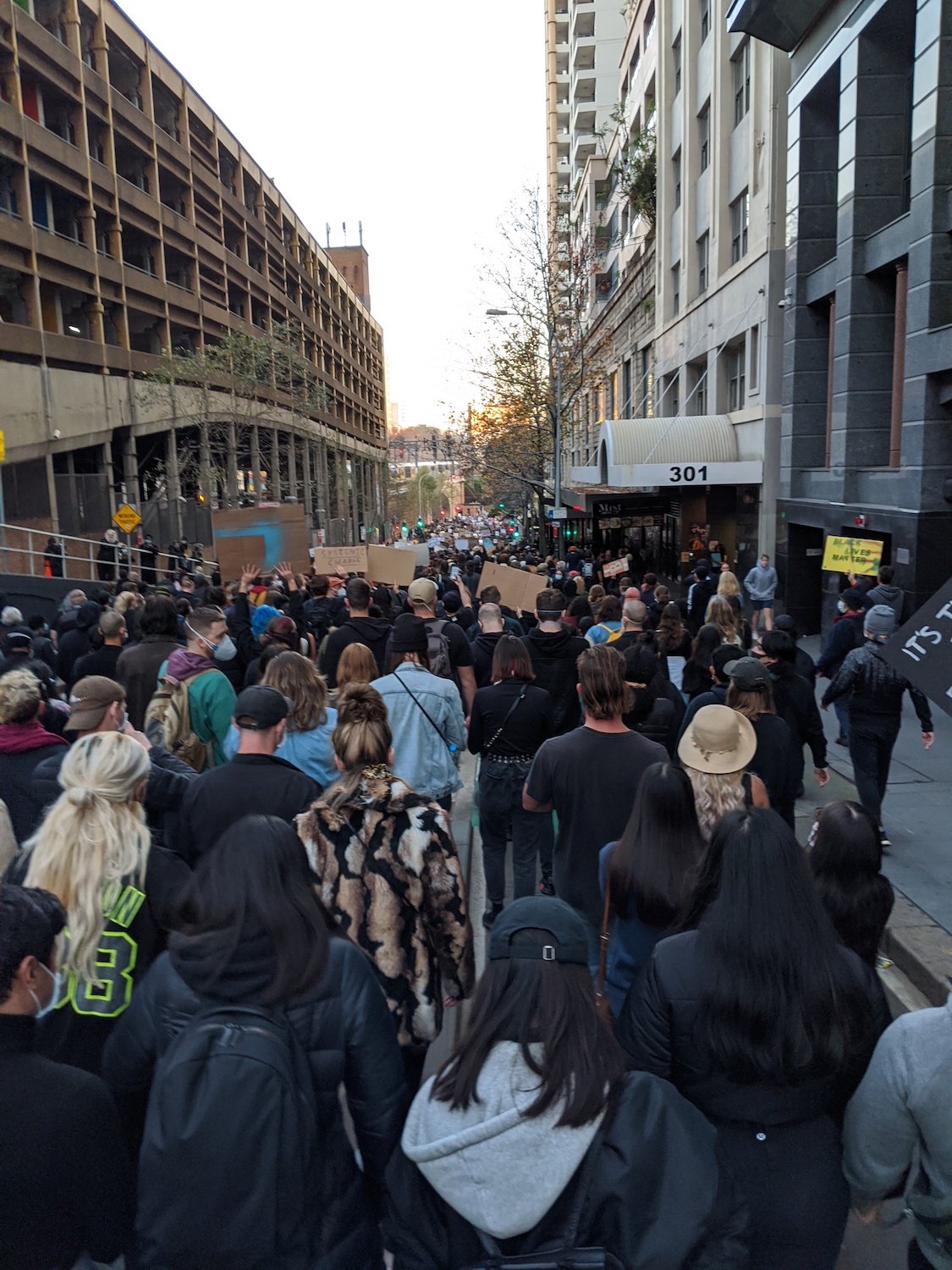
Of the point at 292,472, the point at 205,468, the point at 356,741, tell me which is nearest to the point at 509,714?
the point at 356,741

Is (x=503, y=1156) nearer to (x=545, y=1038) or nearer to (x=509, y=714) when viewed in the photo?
(x=545, y=1038)

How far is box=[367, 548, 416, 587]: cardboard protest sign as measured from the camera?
12.9m

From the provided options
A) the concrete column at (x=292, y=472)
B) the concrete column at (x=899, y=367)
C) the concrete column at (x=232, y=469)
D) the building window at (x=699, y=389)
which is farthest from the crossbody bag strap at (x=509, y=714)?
the concrete column at (x=292, y=472)

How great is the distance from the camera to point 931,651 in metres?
4.35

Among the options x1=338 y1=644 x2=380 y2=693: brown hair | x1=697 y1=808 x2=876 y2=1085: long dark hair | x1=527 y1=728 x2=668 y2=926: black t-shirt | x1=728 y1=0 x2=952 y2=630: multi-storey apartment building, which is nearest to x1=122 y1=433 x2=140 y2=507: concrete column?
x1=728 y1=0 x2=952 y2=630: multi-storey apartment building

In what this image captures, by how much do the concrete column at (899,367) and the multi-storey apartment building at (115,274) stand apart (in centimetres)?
2291

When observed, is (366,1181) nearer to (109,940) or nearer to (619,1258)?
(619,1258)

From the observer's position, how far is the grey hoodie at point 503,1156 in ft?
5.99

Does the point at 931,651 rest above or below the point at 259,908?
above

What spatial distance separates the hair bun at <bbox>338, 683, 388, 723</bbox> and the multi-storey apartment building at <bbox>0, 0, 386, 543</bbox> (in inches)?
1030

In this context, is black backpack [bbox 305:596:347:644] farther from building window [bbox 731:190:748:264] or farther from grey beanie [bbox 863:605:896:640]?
building window [bbox 731:190:748:264]

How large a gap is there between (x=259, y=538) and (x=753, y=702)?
11.0 meters

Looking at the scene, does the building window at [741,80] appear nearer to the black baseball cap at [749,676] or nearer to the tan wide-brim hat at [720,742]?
the black baseball cap at [749,676]

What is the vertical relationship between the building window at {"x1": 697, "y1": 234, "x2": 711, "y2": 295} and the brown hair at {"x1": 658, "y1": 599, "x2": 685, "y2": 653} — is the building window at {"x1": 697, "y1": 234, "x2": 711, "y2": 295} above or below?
above
